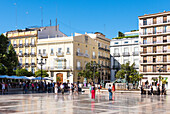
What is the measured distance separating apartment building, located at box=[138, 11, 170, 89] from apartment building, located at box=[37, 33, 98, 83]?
1469 cm

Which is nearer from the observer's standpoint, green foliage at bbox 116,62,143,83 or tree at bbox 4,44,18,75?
tree at bbox 4,44,18,75

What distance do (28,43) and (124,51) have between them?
25.5 metres

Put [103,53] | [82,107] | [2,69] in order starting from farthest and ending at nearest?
[103,53]
[2,69]
[82,107]

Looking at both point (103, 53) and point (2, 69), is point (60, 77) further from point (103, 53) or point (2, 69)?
point (2, 69)

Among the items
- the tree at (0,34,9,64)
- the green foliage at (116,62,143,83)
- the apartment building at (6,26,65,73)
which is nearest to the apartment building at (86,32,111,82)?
the green foliage at (116,62,143,83)

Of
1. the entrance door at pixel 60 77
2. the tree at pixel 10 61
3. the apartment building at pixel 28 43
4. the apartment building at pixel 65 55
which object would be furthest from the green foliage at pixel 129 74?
the tree at pixel 10 61

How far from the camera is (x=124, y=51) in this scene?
70.1 metres

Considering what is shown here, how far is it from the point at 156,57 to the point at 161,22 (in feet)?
26.7

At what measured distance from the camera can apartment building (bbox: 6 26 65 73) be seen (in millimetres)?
66238

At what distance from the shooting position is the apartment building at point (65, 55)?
2435 inches

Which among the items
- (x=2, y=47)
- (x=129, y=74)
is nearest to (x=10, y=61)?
(x=2, y=47)

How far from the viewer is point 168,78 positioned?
191 feet

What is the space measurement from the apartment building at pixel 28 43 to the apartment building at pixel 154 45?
2399 centimetres

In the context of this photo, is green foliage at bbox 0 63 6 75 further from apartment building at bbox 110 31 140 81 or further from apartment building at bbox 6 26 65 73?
apartment building at bbox 110 31 140 81
